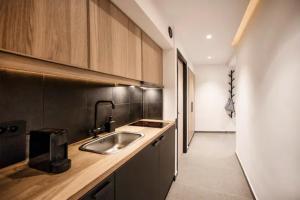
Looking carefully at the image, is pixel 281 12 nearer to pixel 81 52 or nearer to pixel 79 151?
pixel 81 52

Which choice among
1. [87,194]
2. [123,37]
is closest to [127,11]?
[123,37]

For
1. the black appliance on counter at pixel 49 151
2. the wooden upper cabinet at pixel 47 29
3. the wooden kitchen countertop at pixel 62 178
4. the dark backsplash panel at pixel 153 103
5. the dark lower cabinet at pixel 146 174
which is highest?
the wooden upper cabinet at pixel 47 29

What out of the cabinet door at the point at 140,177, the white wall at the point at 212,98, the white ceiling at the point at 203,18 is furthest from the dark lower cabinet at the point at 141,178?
the white wall at the point at 212,98

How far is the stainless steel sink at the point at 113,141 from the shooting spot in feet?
4.98

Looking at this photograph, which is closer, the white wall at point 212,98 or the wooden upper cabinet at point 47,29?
the wooden upper cabinet at point 47,29

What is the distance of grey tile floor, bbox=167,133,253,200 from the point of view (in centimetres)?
229

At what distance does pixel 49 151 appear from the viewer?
0.90m

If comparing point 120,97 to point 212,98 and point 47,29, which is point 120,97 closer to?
point 47,29

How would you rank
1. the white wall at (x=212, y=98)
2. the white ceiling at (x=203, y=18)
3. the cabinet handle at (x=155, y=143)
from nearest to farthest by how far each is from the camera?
the cabinet handle at (x=155, y=143) < the white ceiling at (x=203, y=18) < the white wall at (x=212, y=98)

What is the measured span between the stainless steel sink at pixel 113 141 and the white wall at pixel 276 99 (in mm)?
1196

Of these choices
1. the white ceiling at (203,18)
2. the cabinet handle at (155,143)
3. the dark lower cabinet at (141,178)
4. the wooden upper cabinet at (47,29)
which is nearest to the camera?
the wooden upper cabinet at (47,29)

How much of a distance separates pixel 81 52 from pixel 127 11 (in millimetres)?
770

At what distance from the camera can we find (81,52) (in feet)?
3.45

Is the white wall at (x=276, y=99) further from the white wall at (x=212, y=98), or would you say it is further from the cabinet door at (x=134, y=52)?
the white wall at (x=212, y=98)
